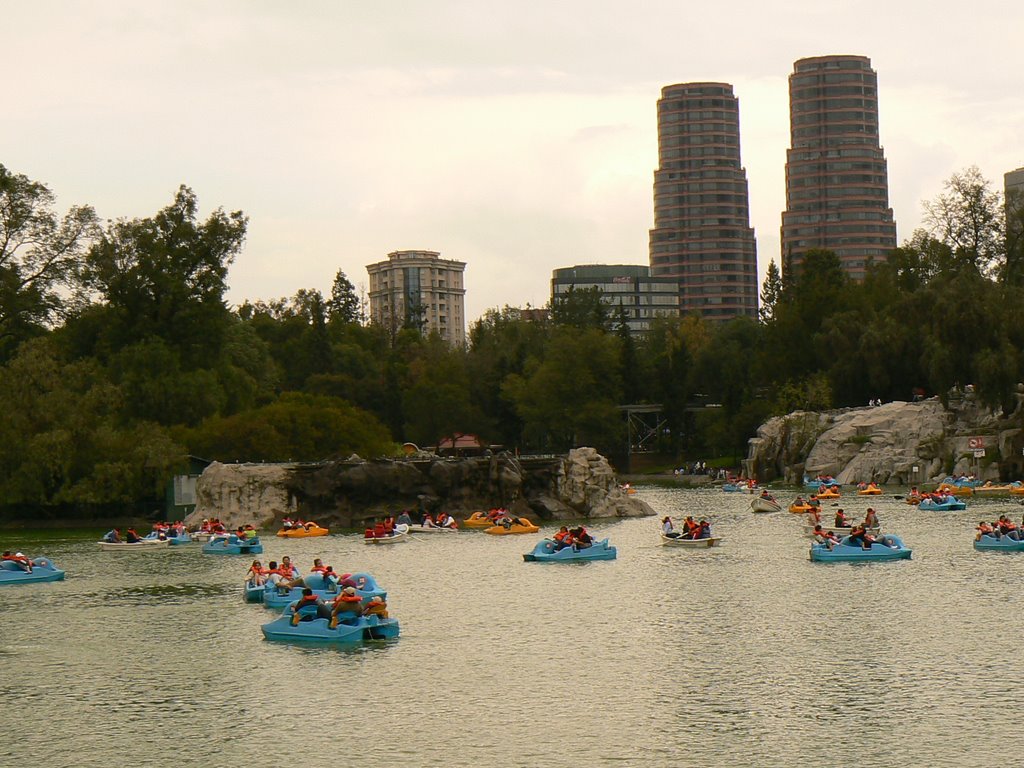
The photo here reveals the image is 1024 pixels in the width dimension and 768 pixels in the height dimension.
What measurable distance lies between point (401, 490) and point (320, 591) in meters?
38.6

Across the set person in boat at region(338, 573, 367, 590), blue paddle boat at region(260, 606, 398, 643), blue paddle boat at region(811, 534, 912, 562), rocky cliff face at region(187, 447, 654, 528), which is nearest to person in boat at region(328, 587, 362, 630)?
blue paddle boat at region(260, 606, 398, 643)

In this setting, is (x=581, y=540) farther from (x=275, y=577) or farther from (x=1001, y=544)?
(x=1001, y=544)

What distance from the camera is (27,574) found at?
57250 millimetres

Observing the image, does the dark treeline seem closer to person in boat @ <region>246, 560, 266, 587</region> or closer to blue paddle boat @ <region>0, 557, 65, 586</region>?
blue paddle boat @ <region>0, 557, 65, 586</region>

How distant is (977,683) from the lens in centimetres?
3234

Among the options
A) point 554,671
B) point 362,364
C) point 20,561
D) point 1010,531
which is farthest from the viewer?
point 362,364

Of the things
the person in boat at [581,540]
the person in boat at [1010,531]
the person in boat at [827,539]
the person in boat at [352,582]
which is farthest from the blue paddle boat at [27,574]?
the person in boat at [1010,531]

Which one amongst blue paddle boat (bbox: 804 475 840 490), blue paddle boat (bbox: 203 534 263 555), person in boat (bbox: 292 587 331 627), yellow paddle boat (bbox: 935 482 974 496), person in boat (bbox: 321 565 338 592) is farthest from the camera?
blue paddle boat (bbox: 804 475 840 490)

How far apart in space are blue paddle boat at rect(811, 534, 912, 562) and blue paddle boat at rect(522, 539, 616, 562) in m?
8.93

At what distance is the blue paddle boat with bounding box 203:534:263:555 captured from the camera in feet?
226

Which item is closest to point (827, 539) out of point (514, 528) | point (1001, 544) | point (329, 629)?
point (1001, 544)

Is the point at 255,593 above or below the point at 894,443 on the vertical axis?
below

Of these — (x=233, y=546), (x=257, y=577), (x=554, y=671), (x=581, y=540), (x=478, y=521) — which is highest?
(x=478, y=521)

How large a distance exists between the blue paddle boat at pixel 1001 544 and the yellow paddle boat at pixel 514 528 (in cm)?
2528
